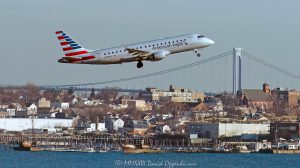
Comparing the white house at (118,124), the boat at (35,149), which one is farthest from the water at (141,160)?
the white house at (118,124)

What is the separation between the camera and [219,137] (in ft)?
554

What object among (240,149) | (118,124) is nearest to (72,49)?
(240,149)

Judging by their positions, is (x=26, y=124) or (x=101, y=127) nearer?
(x=26, y=124)

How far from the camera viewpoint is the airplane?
3083 inches

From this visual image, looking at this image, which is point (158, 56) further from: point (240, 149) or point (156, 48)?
point (240, 149)

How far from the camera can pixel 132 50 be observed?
78.6 m

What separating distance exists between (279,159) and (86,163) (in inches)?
1026

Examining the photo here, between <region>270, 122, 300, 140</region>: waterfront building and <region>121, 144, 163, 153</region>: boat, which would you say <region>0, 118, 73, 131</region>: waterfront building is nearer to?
<region>270, 122, 300, 140</region>: waterfront building

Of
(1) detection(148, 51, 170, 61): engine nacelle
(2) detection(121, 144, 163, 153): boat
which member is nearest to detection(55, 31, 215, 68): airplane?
(1) detection(148, 51, 170, 61): engine nacelle

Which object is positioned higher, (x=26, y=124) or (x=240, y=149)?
(x=26, y=124)

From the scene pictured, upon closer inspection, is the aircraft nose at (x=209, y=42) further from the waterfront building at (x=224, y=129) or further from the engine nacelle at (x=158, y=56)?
the waterfront building at (x=224, y=129)

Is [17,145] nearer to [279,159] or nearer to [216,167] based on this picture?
[279,159]

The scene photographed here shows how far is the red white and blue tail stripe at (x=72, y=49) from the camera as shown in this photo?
7800 centimetres

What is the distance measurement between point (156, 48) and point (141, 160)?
145ft
